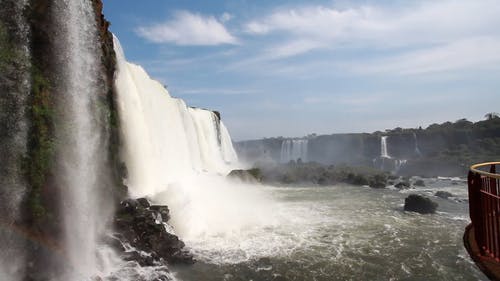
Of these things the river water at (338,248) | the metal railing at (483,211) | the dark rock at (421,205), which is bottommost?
the river water at (338,248)

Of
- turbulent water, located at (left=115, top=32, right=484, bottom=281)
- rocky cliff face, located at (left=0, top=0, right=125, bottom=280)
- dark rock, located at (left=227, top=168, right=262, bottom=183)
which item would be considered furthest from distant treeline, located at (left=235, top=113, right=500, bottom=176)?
rocky cliff face, located at (left=0, top=0, right=125, bottom=280)

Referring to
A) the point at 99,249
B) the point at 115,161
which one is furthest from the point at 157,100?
the point at 99,249

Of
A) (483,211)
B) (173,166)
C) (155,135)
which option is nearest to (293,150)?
(173,166)

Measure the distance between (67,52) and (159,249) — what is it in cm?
722

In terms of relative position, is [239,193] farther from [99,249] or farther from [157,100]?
[99,249]

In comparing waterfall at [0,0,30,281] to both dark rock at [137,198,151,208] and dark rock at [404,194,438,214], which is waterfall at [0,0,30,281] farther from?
dark rock at [404,194,438,214]

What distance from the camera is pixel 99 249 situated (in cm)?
1241

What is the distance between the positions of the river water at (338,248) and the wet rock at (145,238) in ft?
2.25

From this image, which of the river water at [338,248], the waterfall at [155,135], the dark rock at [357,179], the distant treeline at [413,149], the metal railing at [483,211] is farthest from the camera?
the distant treeline at [413,149]

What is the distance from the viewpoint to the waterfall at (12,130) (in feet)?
32.4

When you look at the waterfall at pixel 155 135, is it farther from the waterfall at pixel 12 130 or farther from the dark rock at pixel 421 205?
the dark rock at pixel 421 205

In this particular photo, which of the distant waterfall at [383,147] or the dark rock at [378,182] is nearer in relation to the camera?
the dark rock at [378,182]

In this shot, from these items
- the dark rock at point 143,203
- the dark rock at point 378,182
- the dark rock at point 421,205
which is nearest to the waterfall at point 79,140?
the dark rock at point 143,203

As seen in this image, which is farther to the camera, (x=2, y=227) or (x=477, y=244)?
(x=2, y=227)
